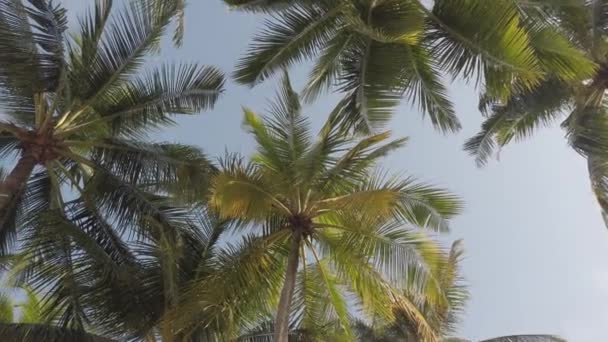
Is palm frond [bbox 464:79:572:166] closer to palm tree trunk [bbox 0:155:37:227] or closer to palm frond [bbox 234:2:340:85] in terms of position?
palm frond [bbox 234:2:340:85]

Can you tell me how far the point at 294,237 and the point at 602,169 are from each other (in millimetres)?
7388

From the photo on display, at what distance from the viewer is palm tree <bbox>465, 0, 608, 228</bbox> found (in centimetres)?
Result: 1312

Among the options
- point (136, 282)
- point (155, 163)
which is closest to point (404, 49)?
point (155, 163)

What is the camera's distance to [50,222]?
10875 millimetres

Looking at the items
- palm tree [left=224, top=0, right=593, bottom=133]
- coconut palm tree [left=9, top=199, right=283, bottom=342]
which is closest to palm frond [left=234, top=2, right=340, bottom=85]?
palm tree [left=224, top=0, right=593, bottom=133]

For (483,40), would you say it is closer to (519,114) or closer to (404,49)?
(404,49)

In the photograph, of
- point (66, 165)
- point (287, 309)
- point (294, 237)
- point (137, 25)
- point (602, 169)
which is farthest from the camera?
point (602, 169)

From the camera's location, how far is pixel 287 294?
32.9ft

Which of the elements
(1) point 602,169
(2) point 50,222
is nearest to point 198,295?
(2) point 50,222

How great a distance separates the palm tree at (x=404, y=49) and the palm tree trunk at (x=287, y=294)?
2.95 m

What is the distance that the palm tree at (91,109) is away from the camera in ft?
36.6

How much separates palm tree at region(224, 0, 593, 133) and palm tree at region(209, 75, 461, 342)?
1.22 m

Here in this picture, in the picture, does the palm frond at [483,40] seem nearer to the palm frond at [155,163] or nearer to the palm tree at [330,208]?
the palm tree at [330,208]

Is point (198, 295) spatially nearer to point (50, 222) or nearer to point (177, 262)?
point (177, 262)
